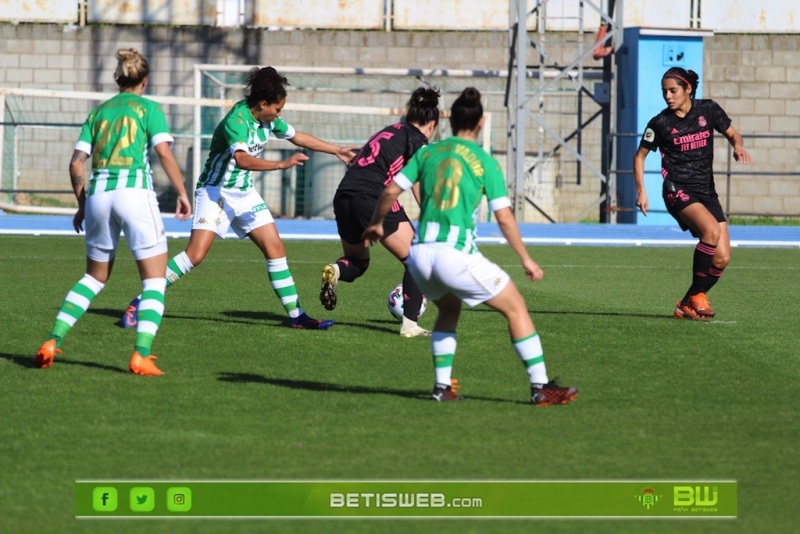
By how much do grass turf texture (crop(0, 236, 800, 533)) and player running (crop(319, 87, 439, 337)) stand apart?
31cm

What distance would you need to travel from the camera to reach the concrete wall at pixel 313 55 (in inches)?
1070

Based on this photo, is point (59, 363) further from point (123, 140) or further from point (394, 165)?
point (394, 165)

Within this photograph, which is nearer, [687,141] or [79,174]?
[79,174]

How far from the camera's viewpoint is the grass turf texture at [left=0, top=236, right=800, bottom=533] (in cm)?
527

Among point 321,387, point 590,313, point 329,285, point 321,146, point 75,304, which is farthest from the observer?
point 590,313

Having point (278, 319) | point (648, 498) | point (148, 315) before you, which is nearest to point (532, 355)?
point (648, 498)

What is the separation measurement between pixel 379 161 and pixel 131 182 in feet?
8.60

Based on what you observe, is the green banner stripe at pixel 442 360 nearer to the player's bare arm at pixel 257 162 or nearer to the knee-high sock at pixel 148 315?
the knee-high sock at pixel 148 315

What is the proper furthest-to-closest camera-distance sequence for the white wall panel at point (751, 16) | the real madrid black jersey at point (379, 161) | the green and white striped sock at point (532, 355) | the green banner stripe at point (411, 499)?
the white wall panel at point (751, 16) → the real madrid black jersey at point (379, 161) → the green and white striped sock at point (532, 355) → the green banner stripe at point (411, 499)

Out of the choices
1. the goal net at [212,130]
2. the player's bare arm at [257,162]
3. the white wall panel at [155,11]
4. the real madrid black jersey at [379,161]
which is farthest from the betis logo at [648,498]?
the white wall panel at [155,11]

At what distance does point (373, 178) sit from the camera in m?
9.68

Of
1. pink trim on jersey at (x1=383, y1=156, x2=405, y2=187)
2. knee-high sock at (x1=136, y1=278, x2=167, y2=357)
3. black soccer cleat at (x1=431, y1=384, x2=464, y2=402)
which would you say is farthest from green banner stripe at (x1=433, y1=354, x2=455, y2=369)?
pink trim on jersey at (x1=383, y1=156, x2=405, y2=187)

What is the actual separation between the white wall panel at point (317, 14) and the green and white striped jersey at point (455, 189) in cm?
2187

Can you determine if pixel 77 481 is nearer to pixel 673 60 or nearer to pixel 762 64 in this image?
pixel 673 60
